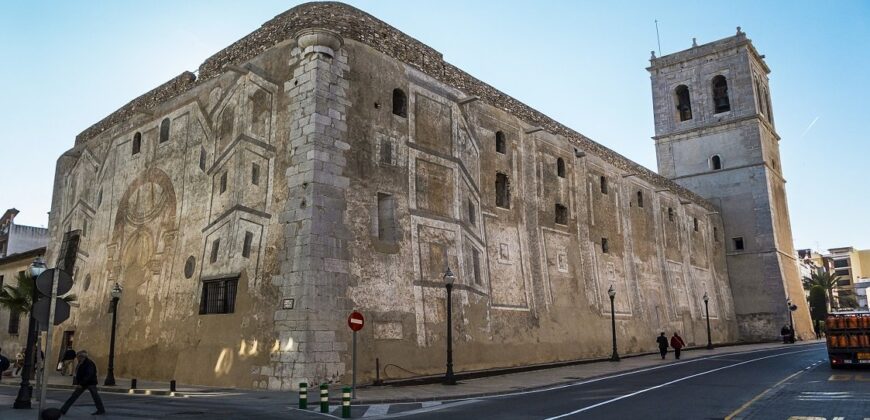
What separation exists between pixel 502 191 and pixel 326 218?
31.4ft

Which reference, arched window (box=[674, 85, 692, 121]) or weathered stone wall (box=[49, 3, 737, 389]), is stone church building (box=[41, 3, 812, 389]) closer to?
weathered stone wall (box=[49, 3, 737, 389])

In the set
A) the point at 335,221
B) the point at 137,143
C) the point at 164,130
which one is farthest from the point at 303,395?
the point at 137,143

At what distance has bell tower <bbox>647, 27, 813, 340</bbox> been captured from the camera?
4212cm

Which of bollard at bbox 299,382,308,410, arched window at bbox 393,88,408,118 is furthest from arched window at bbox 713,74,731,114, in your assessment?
bollard at bbox 299,382,308,410

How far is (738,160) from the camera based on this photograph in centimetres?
4378

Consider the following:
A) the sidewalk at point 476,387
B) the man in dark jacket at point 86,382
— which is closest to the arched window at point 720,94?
the sidewalk at point 476,387

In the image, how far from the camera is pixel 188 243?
1958cm

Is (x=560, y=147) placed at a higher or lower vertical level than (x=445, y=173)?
higher

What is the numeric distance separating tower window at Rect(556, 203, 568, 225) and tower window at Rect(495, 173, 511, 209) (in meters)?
3.85

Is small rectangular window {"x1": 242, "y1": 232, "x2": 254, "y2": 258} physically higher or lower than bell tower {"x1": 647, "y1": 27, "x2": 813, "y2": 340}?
lower

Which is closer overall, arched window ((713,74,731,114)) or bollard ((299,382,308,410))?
bollard ((299,382,308,410))

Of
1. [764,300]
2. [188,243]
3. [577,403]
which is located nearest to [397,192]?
[188,243]

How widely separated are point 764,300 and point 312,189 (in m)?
36.8

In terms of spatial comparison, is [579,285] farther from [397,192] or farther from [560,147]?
[397,192]
